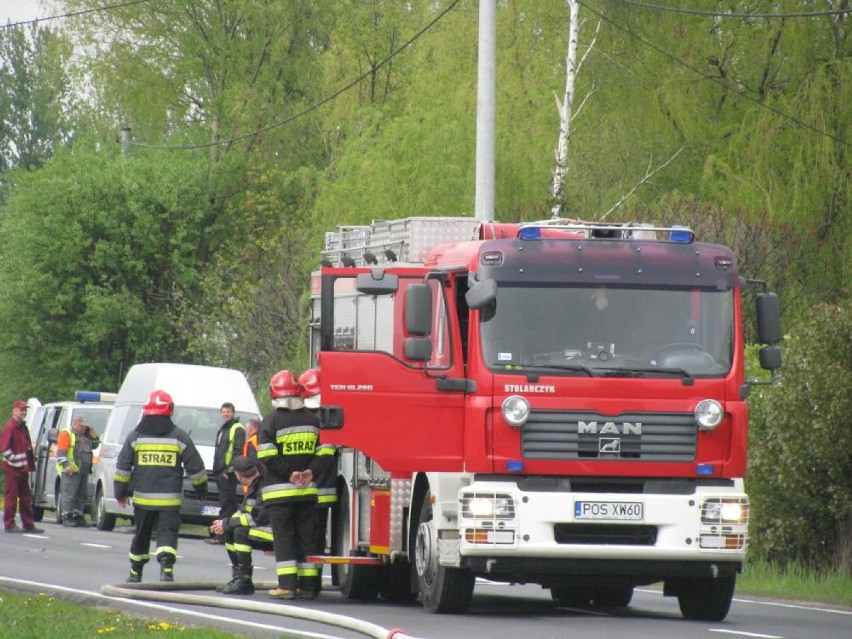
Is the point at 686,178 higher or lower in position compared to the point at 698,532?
higher

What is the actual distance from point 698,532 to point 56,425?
21.6m

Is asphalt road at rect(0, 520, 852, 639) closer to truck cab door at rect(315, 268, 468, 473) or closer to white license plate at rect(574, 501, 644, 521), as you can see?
white license plate at rect(574, 501, 644, 521)

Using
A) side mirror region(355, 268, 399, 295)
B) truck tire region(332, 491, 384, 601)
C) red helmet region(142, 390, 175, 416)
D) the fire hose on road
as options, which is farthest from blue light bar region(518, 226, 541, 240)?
red helmet region(142, 390, 175, 416)

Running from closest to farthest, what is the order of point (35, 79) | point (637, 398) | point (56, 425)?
point (637, 398) < point (56, 425) < point (35, 79)

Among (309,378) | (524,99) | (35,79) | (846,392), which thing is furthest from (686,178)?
(35,79)

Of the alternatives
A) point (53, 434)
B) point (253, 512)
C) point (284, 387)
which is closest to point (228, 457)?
point (253, 512)

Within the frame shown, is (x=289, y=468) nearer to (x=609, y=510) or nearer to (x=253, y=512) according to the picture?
(x=253, y=512)

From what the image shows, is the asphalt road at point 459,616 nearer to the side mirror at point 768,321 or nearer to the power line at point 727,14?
the side mirror at point 768,321

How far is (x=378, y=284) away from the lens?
14.4 meters

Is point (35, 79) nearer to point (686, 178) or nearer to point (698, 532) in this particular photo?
point (686, 178)

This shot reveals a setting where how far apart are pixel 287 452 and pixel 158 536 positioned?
2.35 m

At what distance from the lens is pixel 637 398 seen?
45.5ft

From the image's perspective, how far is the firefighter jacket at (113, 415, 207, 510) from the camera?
55.7 ft

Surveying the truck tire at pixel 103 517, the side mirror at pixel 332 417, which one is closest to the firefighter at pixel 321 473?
the side mirror at pixel 332 417
